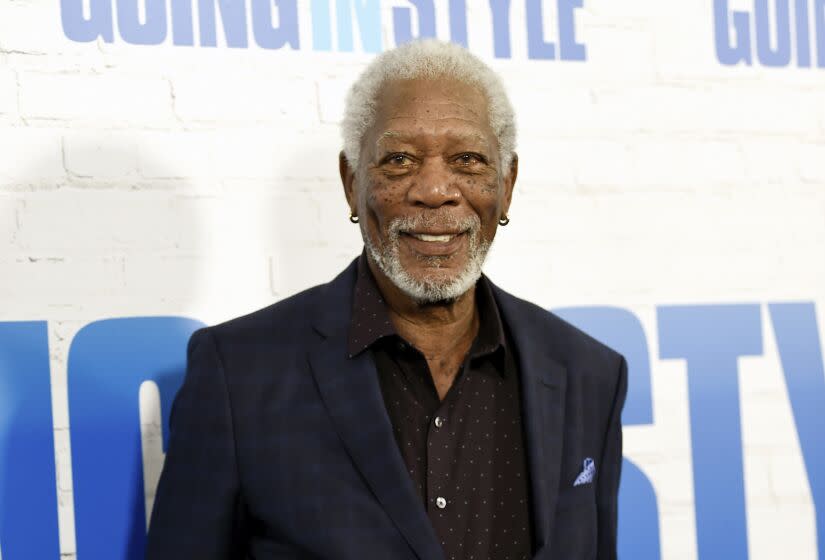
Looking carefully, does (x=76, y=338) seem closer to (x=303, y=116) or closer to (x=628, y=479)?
(x=303, y=116)

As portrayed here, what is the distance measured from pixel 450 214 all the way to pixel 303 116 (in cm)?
64

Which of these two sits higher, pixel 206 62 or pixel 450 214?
pixel 206 62

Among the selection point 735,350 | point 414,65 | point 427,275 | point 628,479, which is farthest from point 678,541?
point 414,65

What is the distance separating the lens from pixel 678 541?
2.32 metres

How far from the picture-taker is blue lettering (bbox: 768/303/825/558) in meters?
2.42

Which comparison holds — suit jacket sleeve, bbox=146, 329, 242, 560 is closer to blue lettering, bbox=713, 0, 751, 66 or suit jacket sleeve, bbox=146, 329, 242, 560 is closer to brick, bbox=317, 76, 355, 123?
brick, bbox=317, 76, 355, 123

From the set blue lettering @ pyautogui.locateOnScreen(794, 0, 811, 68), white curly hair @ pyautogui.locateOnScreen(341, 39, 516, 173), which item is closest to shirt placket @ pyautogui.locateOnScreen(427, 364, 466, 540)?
white curly hair @ pyautogui.locateOnScreen(341, 39, 516, 173)

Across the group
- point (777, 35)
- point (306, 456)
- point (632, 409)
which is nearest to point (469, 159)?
point (306, 456)

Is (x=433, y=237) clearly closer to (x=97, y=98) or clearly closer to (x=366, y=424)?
(x=366, y=424)

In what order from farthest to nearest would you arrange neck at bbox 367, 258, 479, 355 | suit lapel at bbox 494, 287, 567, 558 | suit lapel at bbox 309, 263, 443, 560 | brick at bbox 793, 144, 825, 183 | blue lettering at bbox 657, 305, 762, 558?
brick at bbox 793, 144, 825, 183 → blue lettering at bbox 657, 305, 762, 558 → neck at bbox 367, 258, 479, 355 → suit lapel at bbox 494, 287, 567, 558 → suit lapel at bbox 309, 263, 443, 560

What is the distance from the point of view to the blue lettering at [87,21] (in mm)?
1914

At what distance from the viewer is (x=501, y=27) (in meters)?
2.23

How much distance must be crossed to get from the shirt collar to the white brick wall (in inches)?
18.1

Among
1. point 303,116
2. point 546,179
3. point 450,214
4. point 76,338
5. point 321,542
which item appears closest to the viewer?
point 321,542
